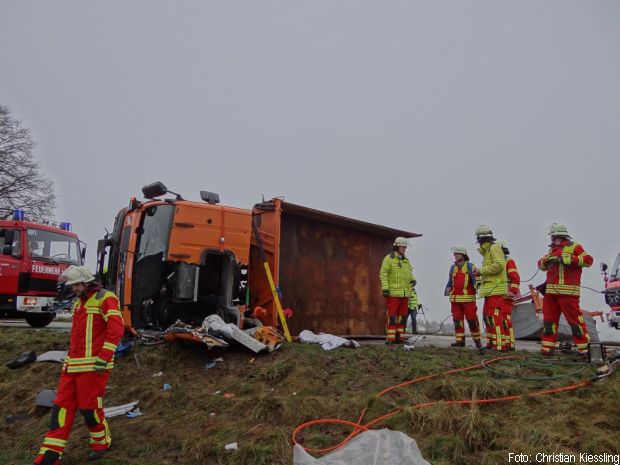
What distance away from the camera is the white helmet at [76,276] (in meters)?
4.31

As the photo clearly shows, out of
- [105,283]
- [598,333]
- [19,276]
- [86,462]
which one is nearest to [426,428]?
[86,462]

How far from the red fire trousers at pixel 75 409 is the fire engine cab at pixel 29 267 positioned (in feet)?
24.3

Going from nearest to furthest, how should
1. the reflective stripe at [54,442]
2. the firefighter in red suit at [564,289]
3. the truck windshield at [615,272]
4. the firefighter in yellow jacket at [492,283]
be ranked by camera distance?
the reflective stripe at [54,442], the firefighter in red suit at [564,289], the firefighter in yellow jacket at [492,283], the truck windshield at [615,272]

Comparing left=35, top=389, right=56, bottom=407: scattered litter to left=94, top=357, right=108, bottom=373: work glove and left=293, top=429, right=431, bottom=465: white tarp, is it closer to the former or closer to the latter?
left=94, top=357, right=108, bottom=373: work glove

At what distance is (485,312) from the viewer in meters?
7.26

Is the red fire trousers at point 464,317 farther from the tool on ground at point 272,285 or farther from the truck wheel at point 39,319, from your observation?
the truck wheel at point 39,319

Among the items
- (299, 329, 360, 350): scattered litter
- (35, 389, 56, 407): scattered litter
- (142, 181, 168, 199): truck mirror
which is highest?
(142, 181, 168, 199): truck mirror

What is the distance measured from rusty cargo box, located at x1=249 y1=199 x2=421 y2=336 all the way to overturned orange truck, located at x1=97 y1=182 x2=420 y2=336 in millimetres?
19

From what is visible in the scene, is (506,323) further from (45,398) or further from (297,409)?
(45,398)

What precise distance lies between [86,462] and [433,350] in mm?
4516

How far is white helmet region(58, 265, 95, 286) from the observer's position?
4.31 meters

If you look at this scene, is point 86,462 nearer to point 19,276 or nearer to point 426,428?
point 426,428

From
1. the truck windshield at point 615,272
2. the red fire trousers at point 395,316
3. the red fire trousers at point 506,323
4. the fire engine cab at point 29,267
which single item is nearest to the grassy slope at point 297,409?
the red fire trousers at point 506,323

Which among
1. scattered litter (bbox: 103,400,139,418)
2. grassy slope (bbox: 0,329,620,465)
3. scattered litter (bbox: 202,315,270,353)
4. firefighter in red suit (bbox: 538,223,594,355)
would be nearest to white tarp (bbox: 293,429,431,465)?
grassy slope (bbox: 0,329,620,465)
